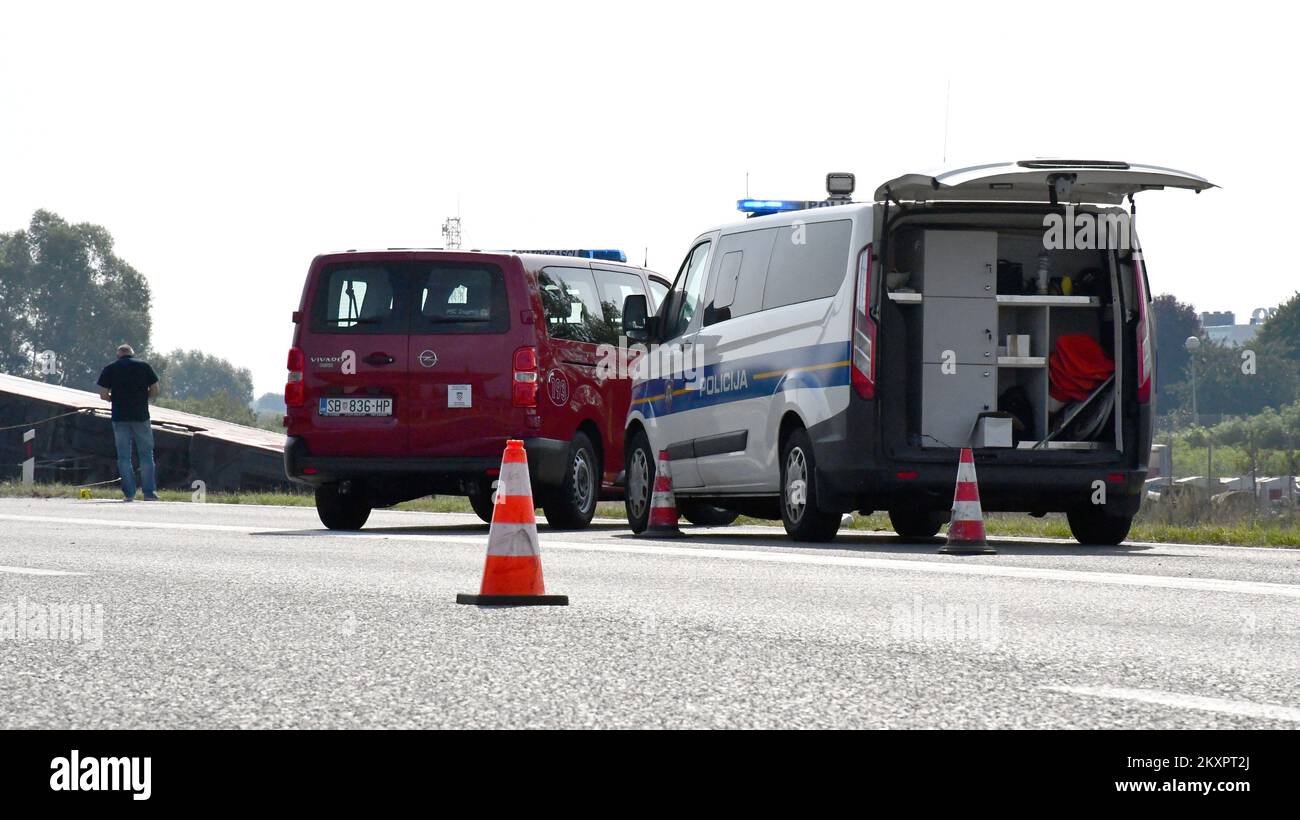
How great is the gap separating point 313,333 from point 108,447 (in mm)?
14143

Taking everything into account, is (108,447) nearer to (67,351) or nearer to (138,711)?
(138,711)

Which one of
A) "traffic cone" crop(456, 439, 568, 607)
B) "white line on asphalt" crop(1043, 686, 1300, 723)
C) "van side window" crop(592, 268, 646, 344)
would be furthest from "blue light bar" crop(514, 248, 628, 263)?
"white line on asphalt" crop(1043, 686, 1300, 723)

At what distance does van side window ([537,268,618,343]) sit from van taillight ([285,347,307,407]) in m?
1.90

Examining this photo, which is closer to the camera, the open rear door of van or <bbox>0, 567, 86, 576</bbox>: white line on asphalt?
<bbox>0, 567, 86, 576</bbox>: white line on asphalt

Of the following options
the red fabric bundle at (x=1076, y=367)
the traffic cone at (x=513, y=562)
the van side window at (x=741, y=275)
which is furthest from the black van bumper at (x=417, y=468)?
the traffic cone at (x=513, y=562)

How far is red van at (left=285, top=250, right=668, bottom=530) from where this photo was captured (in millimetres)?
14969

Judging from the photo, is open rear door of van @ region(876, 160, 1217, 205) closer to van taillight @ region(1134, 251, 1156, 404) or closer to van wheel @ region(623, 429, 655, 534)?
van taillight @ region(1134, 251, 1156, 404)

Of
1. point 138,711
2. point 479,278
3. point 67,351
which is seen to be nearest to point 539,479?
point 479,278

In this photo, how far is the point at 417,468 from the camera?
587 inches

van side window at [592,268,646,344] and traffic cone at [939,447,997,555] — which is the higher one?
van side window at [592,268,646,344]

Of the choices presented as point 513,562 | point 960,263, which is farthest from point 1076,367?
point 513,562
